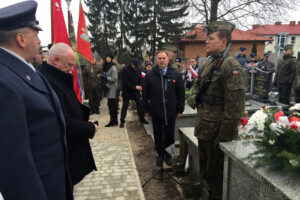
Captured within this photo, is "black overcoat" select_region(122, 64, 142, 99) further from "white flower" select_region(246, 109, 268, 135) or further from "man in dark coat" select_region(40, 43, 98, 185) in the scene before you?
"white flower" select_region(246, 109, 268, 135)

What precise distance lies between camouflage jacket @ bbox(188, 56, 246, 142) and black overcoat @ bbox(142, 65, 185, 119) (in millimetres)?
1296

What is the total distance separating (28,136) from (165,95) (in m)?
3.03

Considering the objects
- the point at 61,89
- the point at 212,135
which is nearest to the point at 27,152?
the point at 61,89

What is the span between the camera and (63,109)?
2.19 metres

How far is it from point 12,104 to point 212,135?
216cm

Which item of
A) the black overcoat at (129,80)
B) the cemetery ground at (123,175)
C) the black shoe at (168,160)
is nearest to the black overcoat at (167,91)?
the black shoe at (168,160)

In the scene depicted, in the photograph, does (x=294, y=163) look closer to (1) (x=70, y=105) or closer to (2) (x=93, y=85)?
(1) (x=70, y=105)

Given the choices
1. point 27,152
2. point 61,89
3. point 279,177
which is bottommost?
point 279,177

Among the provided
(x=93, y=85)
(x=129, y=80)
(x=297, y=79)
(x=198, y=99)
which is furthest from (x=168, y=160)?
(x=297, y=79)

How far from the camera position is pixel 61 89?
222 centimetres

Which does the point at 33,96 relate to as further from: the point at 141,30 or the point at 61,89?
the point at 141,30

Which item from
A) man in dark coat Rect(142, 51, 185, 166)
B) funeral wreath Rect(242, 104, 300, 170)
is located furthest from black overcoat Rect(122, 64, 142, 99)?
funeral wreath Rect(242, 104, 300, 170)

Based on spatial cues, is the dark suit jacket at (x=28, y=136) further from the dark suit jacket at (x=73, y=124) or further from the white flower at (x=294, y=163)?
the white flower at (x=294, y=163)

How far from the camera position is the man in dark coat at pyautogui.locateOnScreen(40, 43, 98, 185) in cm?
222
